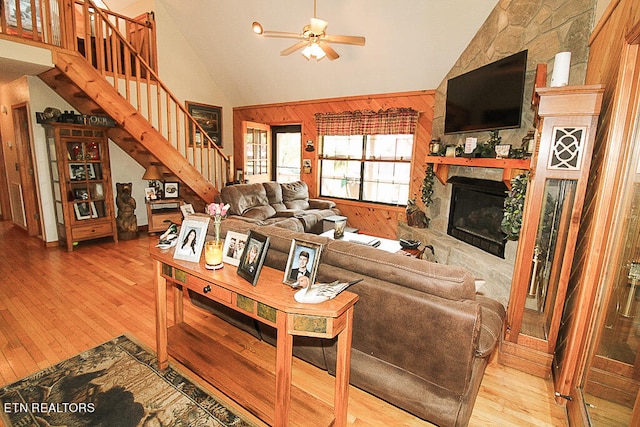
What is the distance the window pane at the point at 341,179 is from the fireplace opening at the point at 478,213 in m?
2.11

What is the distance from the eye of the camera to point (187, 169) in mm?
5039

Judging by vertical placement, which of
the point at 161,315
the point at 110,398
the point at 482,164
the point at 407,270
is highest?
the point at 482,164

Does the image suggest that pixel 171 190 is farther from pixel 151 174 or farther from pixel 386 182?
pixel 386 182

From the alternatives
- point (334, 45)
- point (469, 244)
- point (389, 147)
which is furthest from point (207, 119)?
point (469, 244)

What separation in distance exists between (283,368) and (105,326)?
2040 mm

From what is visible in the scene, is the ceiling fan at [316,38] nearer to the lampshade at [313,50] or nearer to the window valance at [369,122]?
the lampshade at [313,50]

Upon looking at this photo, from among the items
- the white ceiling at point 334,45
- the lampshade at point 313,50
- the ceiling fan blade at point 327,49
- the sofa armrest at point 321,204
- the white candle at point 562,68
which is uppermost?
the white ceiling at point 334,45

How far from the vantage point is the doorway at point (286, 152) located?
6.80 m

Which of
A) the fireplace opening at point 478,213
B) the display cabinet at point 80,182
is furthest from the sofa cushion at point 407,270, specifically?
the display cabinet at point 80,182

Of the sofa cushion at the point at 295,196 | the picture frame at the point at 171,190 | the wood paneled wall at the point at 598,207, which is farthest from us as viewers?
the sofa cushion at the point at 295,196

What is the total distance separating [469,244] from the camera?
12.9ft

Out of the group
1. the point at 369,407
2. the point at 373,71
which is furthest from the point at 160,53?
the point at 369,407

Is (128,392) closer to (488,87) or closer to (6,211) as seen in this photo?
(488,87)

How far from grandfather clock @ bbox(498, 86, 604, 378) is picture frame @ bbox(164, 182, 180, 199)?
5141mm
